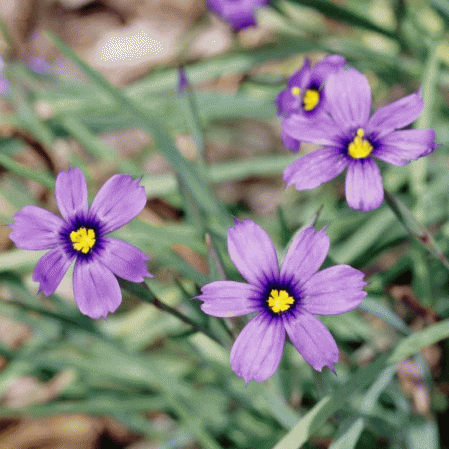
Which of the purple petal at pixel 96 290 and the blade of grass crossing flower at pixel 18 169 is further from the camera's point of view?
the blade of grass crossing flower at pixel 18 169

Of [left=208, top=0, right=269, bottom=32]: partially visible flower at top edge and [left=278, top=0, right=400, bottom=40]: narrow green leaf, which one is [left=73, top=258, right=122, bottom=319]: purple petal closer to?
[left=278, top=0, right=400, bottom=40]: narrow green leaf

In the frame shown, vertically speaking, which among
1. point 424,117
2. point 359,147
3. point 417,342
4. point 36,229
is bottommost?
point 417,342

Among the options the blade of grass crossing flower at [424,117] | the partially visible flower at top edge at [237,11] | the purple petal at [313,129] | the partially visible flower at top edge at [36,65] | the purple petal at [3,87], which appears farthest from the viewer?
the partially visible flower at top edge at [36,65]

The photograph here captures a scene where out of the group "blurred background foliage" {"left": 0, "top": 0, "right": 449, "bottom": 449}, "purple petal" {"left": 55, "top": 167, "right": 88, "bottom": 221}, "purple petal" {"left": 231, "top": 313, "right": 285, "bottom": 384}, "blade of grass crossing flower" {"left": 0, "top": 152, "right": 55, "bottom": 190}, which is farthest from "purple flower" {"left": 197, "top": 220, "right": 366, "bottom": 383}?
"blade of grass crossing flower" {"left": 0, "top": 152, "right": 55, "bottom": 190}

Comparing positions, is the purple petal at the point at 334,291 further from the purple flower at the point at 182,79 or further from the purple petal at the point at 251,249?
the purple flower at the point at 182,79

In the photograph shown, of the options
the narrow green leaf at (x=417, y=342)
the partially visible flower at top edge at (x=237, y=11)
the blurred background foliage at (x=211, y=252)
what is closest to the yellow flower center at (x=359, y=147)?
the blurred background foliage at (x=211, y=252)

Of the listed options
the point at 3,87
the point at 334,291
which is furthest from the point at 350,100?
the point at 3,87

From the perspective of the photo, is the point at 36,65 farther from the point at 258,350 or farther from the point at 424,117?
the point at 258,350
